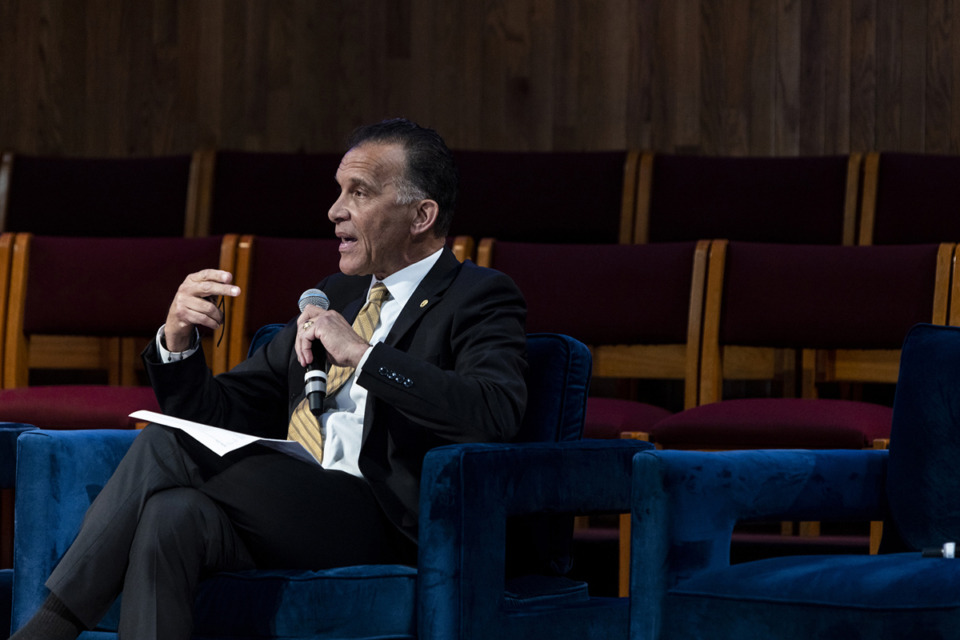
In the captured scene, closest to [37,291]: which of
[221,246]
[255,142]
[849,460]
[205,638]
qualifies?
[221,246]

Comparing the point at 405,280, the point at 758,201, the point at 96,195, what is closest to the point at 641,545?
the point at 405,280

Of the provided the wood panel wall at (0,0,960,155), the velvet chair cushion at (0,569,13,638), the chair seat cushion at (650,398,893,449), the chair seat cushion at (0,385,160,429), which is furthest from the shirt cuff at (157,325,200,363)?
the wood panel wall at (0,0,960,155)

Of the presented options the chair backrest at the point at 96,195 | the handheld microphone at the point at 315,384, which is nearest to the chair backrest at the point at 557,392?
the handheld microphone at the point at 315,384

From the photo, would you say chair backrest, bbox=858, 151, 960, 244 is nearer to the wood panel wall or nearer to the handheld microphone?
the wood panel wall

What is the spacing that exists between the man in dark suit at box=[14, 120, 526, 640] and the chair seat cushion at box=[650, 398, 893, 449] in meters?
0.60

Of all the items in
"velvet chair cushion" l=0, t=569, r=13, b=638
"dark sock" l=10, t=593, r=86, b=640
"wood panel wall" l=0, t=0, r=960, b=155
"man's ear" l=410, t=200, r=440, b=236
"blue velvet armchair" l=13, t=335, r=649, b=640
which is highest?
"wood panel wall" l=0, t=0, r=960, b=155

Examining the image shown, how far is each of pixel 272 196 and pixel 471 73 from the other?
0.57 m

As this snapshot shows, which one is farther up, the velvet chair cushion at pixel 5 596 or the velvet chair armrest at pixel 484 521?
the velvet chair armrest at pixel 484 521

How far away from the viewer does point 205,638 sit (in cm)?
107

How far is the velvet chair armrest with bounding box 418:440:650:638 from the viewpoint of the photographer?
1.03 m

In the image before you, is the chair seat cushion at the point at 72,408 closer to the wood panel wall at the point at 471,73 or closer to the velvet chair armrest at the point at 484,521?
the velvet chair armrest at the point at 484,521

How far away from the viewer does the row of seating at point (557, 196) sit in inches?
92.0

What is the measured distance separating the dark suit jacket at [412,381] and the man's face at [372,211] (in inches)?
2.1

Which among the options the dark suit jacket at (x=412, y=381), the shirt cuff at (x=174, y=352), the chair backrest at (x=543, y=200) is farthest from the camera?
the chair backrest at (x=543, y=200)
